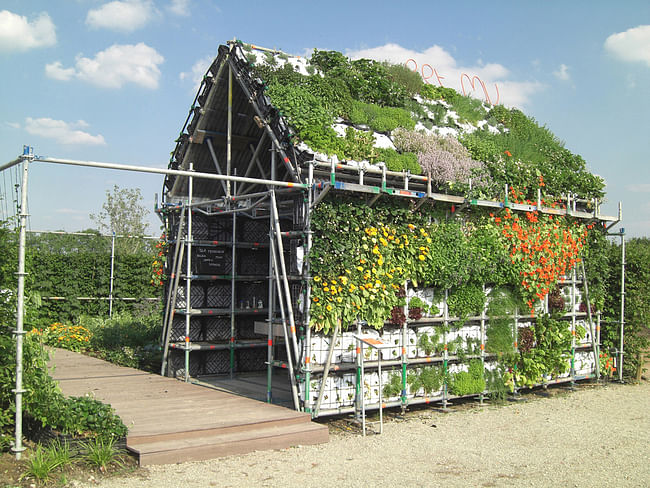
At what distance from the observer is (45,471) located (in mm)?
6000

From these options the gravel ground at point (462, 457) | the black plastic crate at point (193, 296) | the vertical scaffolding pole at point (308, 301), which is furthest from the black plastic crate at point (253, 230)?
the gravel ground at point (462, 457)

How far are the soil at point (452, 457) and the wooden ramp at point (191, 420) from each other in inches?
6.1

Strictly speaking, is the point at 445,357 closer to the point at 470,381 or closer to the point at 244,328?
the point at 470,381

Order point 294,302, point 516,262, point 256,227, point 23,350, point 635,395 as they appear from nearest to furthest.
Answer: point 23,350 → point 294,302 → point 516,262 → point 635,395 → point 256,227

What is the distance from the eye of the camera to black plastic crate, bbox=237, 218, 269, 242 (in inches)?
482

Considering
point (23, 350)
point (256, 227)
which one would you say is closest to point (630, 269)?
point (256, 227)

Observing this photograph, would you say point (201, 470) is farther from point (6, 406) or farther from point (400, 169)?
point (400, 169)

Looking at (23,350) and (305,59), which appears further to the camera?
(305,59)

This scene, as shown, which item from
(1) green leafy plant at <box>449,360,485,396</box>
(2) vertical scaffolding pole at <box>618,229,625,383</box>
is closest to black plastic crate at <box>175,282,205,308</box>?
(1) green leafy plant at <box>449,360,485,396</box>

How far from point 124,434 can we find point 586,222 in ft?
30.5

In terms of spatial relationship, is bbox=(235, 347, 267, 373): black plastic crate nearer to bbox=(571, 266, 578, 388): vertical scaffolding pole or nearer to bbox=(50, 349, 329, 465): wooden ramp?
bbox=(50, 349, 329, 465): wooden ramp

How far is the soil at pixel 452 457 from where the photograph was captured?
640 centimetres

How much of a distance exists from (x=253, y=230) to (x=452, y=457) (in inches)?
250

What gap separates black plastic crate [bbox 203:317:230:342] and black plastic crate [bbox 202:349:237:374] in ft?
0.77
